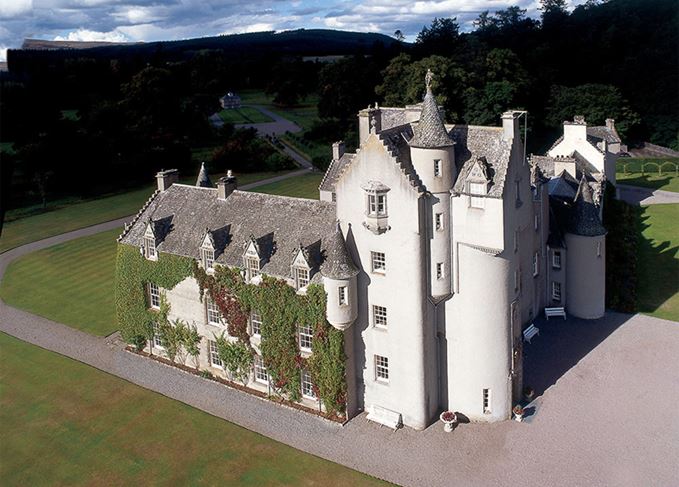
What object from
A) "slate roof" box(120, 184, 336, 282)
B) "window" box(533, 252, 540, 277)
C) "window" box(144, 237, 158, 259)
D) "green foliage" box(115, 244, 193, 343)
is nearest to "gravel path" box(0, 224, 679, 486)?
"green foliage" box(115, 244, 193, 343)

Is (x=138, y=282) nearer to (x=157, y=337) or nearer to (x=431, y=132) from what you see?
(x=157, y=337)

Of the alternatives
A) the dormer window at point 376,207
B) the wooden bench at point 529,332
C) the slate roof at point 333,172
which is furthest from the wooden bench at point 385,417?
the slate roof at point 333,172

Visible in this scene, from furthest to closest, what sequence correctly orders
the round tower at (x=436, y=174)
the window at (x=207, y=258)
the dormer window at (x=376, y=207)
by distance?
the window at (x=207, y=258)
the dormer window at (x=376, y=207)
the round tower at (x=436, y=174)

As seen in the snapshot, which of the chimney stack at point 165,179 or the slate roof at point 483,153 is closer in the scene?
the slate roof at point 483,153

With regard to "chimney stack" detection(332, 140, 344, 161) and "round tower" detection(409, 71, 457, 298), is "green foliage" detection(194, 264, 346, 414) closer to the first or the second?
"round tower" detection(409, 71, 457, 298)

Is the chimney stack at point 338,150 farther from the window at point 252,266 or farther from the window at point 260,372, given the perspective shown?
the window at point 260,372

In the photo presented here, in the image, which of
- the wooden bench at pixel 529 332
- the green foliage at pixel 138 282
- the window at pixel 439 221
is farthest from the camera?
the wooden bench at pixel 529 332

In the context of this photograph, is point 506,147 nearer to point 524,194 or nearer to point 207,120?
point 524,194
